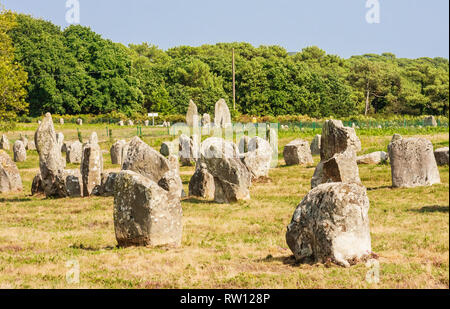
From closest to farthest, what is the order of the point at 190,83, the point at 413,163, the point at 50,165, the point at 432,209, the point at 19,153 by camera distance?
1. the point at 432,209
2. the point at 413,163
3. the point at 50,165
4. the point at 19,153
5. the point at 190,83

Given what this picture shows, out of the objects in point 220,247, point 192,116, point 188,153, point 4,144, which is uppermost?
point 192,116

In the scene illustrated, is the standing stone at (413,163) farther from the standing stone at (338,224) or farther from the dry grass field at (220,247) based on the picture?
the standing stone at (338,224)

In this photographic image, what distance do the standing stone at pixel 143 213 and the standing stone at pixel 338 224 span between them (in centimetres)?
308

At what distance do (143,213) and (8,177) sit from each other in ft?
44.5

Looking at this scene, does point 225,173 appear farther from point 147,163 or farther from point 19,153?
point 19,153

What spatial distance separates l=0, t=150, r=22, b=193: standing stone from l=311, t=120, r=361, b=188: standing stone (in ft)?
39.5

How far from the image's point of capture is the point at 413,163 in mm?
18812

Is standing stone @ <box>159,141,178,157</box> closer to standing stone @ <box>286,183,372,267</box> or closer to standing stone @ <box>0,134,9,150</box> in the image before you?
standing stone @ <box>0,134,9,150</box>

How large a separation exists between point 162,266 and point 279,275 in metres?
2.14

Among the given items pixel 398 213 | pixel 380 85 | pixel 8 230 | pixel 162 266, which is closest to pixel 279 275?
pixel 162 266

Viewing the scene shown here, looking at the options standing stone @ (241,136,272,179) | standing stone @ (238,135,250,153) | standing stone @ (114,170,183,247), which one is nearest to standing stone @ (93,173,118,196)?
standing stone @ (241,136,272,179)

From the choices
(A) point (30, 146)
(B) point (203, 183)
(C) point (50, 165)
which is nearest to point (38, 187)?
(C) point (50, 165)

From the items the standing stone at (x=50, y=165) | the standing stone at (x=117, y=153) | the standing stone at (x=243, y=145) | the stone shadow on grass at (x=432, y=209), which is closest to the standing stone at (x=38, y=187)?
the standing stone at (x=50, y=165)

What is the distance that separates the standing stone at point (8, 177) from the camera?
2316 centimetres
